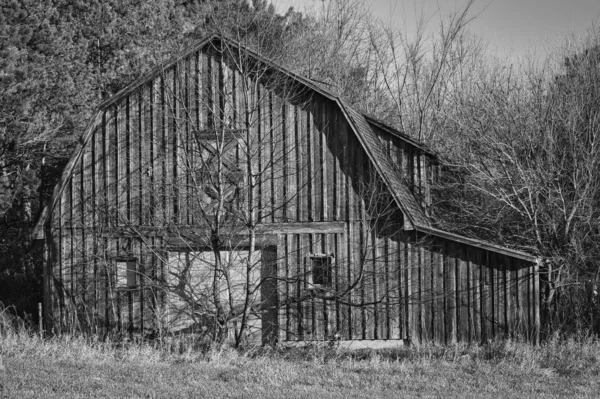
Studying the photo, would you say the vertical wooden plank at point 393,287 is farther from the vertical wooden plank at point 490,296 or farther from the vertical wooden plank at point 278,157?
the vertical wooden plank at point 278,157

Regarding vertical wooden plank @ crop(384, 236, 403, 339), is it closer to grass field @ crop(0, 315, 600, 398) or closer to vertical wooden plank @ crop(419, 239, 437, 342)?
vertical wooden plank @ crop(419, 239, 437, 342)

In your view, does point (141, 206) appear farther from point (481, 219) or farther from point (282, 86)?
point (481, 219)

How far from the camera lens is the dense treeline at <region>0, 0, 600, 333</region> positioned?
54.4 feet

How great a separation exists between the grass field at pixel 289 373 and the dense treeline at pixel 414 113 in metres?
3.38

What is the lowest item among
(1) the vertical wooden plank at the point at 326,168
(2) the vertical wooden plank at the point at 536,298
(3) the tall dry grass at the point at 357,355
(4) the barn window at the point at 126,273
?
(3) the tall dry grass at the point at 357,355

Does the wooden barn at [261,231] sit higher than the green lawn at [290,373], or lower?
higher

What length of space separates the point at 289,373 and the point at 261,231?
5524 millimetres

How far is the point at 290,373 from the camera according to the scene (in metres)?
11.3

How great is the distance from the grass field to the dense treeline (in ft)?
11.1

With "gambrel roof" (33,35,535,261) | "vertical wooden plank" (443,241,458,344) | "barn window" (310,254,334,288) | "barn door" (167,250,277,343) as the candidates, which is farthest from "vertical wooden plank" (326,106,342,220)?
"vertical wooden plank" (443,241,458,344)

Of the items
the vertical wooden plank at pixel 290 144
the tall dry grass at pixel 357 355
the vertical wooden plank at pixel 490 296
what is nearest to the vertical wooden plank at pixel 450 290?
the vertical wooden plank at pixel 490 296

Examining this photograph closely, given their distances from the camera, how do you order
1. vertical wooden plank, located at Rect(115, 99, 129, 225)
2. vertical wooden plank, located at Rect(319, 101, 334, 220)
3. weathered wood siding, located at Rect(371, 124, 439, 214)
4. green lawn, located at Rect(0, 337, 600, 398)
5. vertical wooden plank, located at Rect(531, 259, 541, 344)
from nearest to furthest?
green lawn, located at Rect(0, 337, 600, 398), vertical wooden plank, located at Rect(531, 259, 541, 344), vertical wooden plank, located at Rect(319, 101, 334, 220), vertical wooden plank, located at Rect(115, 99, 129, 225), weathered wood siding, located at Rect(371, 124, 439, 214)

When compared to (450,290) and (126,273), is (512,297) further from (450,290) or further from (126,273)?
(126,273)

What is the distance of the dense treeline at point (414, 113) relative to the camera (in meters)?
16.6
